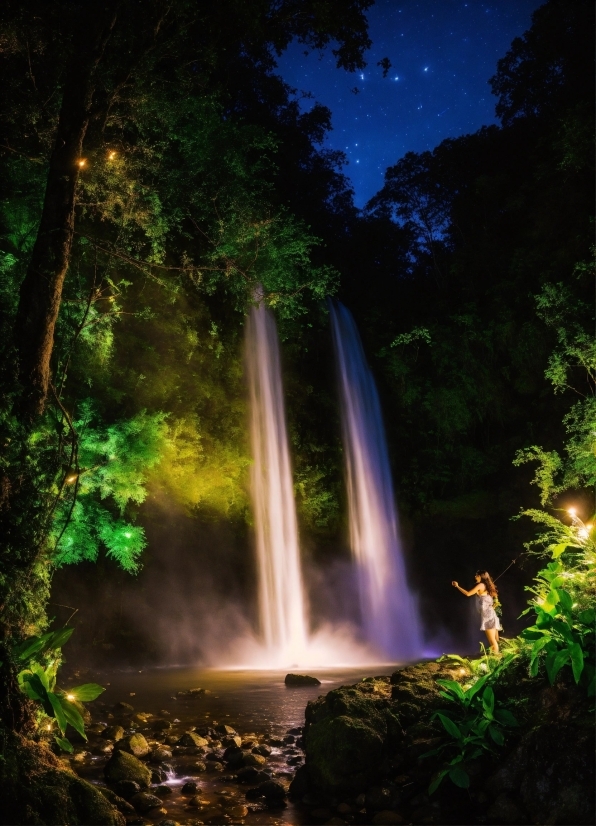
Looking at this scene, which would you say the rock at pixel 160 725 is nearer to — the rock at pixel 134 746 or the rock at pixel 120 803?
the rock at pixel 134 746

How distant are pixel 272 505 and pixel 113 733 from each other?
10.7 metres

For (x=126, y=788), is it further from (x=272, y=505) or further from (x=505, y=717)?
(x=272, y=505)

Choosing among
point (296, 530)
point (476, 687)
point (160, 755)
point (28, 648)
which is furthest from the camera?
point (296, 530)

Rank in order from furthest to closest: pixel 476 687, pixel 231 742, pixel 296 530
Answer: pixel 296 530 → pixel 231 742 → pixel 476 687

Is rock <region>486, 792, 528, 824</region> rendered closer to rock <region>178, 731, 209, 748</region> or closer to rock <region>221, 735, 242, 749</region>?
rock <region>221, 735, 242, 749</region>

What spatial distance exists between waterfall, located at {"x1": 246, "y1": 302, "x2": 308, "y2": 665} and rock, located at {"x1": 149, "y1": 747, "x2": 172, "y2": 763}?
33.0ft

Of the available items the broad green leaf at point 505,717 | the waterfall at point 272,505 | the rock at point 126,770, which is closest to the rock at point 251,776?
the rock at point 126,770

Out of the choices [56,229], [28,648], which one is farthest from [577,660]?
[56,229]

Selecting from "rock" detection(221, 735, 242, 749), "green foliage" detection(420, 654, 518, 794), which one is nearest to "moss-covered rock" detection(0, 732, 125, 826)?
"rock" detection(221, 735, 242, 749)

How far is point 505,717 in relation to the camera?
568cm

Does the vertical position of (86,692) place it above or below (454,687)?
above

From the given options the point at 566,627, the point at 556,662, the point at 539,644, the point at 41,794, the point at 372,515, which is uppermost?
the point at 372,515

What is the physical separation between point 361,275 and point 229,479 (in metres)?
17.3

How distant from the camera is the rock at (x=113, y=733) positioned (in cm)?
760
